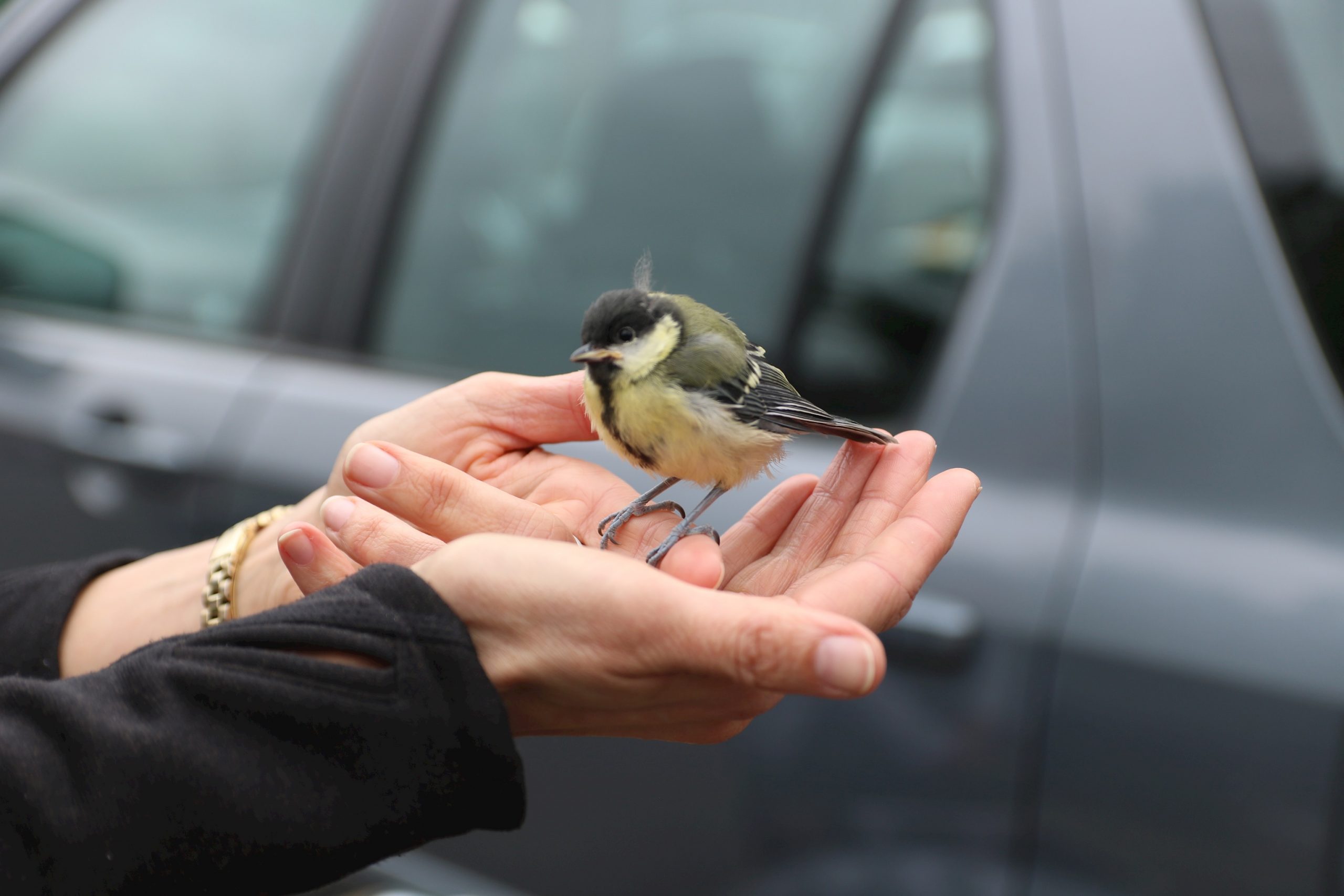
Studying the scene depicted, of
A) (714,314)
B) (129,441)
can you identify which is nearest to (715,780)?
(714,314)

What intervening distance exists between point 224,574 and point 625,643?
1.07m

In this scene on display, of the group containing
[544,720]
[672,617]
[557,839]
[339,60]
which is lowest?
[557,839]

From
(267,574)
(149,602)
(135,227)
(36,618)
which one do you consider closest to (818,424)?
(267,574)

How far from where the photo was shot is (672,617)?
1170 millimetres

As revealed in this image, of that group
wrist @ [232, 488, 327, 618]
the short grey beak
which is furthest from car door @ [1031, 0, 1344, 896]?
wrist @ [232, 488, 327, 618]

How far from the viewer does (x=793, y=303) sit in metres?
2.29

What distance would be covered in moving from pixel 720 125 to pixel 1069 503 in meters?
1.24

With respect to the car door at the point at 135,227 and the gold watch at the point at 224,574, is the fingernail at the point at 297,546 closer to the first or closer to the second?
the gold watch at the point at 224,574

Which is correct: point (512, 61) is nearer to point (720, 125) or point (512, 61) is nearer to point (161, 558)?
point (720, 125)

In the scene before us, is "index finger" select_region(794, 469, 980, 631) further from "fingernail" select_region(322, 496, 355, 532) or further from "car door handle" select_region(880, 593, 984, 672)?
"fingernail" select_region(322, 496, 355, 532)

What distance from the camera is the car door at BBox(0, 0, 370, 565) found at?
2.77m

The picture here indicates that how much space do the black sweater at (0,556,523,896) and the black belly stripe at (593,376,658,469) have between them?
63cm

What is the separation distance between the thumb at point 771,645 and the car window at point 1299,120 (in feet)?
3.67

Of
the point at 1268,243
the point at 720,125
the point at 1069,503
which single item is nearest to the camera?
the point at 1268,243
